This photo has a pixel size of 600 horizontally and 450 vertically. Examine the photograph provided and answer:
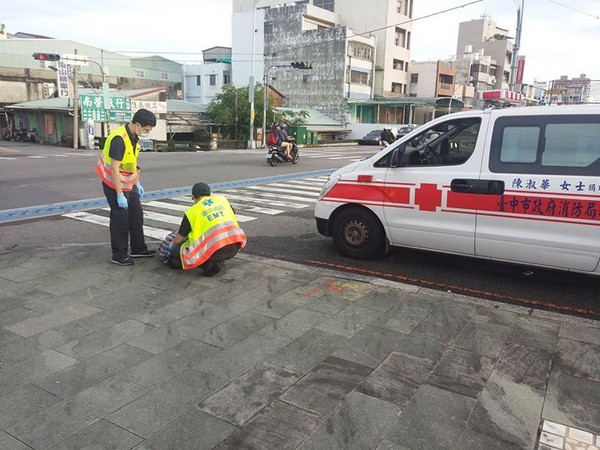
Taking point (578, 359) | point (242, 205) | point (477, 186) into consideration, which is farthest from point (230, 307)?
point (242, 205)

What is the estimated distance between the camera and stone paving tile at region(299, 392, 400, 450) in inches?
109

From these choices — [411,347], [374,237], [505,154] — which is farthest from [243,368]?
[505,154]

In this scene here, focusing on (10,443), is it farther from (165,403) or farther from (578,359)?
(578,359)

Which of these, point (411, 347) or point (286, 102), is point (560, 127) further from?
point (286, 102)

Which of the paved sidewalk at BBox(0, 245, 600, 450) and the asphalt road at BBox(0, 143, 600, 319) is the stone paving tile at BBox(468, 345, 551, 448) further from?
the asphalt road at BBox(0, 143, 600, 319)

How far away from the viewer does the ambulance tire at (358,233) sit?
245 inches

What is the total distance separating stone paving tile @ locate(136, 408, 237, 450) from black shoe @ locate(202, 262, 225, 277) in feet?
9.00

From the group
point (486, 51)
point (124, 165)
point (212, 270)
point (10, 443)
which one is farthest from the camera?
point (486, 51)

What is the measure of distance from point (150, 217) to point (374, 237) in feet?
16.1

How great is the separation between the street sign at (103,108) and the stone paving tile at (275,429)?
1201 inches

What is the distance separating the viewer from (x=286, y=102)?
5500 cm

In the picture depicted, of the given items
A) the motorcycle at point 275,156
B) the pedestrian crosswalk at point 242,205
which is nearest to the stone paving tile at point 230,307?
the pedestrian crosswalk at point 242,205

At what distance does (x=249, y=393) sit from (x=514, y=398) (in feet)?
5.90

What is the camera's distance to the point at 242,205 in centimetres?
A: 1080
